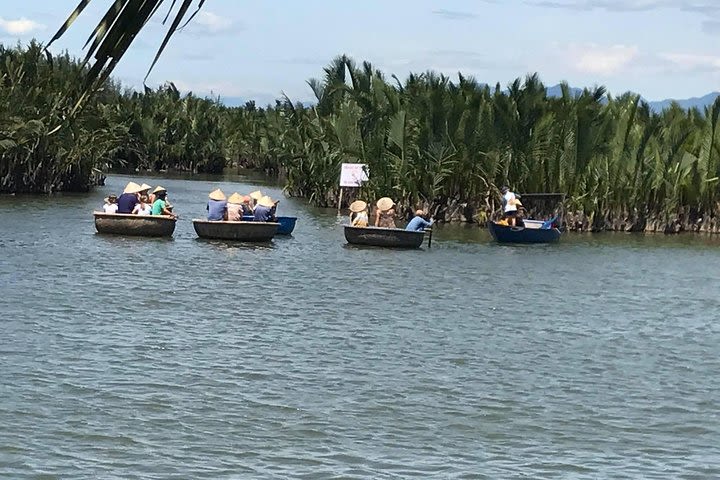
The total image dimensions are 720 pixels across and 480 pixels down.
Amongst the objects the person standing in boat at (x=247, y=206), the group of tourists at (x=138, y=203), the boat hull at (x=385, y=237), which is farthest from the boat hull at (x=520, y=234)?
the group of tourists at (x=138, y=203)

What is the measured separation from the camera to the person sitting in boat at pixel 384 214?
31906 mm

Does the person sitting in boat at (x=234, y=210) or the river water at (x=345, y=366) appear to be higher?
the person sitting in boat at (x=234, y=210)

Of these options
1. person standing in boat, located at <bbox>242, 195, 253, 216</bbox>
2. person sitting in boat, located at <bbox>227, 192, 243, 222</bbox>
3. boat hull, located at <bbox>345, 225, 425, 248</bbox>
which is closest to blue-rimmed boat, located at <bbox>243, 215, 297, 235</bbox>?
person standing in boat, located at <bbox>242, 195, 253, 216</bbox>

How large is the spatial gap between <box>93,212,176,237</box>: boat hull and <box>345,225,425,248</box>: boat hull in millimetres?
4393

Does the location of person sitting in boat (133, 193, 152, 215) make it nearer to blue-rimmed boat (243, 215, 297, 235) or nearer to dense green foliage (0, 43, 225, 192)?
dense green foliage (0, 43, 225, 192)

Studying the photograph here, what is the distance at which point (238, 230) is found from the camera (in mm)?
30156

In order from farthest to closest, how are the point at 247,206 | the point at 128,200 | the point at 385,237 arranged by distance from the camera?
the point at 247,206, the point at 128,200, the point at 385,237

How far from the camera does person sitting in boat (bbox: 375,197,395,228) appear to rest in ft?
105

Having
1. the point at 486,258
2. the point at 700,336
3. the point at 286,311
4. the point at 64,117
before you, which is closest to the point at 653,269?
the point at 486,258

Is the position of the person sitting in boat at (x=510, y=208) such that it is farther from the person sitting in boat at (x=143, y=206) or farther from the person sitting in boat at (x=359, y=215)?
the person sitting in boat at (x=143, y=206)

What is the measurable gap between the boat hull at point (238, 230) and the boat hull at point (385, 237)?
1939 mm

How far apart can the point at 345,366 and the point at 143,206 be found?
17.2m

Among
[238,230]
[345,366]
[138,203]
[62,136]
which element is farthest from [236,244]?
[345,366]

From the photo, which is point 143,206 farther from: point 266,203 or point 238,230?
point 266,203
